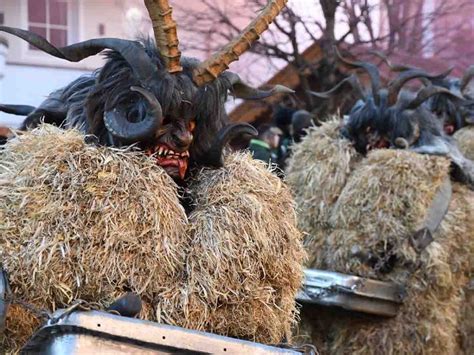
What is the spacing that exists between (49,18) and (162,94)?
9.63m

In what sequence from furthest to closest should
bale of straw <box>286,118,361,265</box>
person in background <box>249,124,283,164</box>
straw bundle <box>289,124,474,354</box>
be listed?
person in background <box>249,124,283,164</box>, bale of straw <box>286,118,361,265</box>, straw bundle <box>289,124,474,354</box>

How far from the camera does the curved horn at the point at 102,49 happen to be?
3.49 metres

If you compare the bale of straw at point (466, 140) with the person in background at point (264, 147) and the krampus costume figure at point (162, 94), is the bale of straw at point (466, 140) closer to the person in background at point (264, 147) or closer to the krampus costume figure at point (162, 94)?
the person in background at point (264, 147)

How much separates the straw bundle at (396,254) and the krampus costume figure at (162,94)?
230 cm

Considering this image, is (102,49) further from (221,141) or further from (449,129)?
(449,129)

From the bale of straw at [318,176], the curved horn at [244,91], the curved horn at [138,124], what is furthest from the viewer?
the bale of straw at [318,176]

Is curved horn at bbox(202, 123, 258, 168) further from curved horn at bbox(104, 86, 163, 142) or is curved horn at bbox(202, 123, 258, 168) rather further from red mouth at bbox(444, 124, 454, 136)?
red mouth at bbox(444, 124, 454, 136)

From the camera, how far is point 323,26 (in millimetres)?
9922

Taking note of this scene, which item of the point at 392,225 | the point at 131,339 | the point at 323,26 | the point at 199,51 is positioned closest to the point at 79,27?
the point at 199,51

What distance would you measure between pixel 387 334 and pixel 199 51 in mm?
5174

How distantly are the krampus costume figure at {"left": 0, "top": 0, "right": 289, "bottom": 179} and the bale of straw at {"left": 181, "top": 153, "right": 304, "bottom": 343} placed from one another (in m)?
0.16

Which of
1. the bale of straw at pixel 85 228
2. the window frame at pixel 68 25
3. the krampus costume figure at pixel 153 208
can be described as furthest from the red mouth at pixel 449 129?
the window frame at pixel 68 25

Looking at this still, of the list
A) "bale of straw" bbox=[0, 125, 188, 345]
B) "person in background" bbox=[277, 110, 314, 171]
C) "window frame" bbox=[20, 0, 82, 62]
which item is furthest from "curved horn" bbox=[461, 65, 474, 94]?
"window frame" bbox=[20, 0, 82, 62]

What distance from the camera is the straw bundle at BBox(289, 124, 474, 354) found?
229 inches
